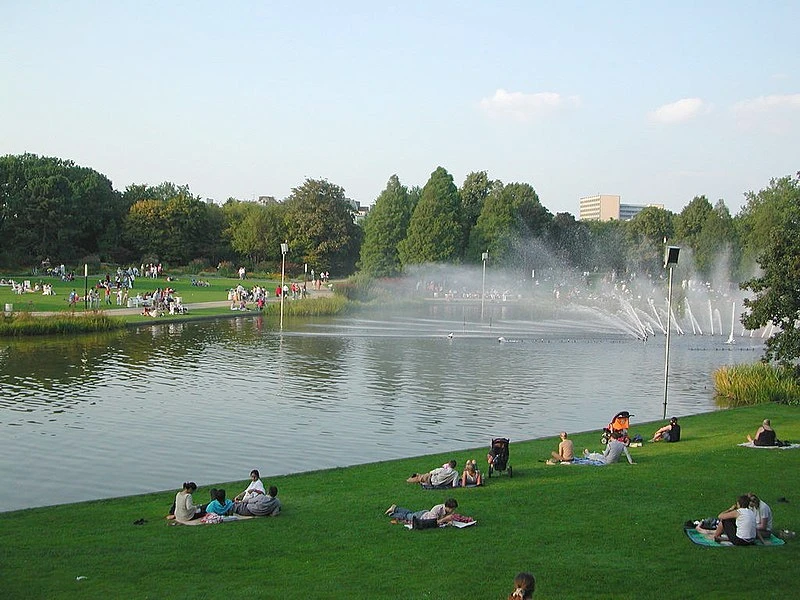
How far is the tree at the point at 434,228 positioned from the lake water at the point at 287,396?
4271cm

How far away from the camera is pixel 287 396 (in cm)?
3155

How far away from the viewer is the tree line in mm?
100438

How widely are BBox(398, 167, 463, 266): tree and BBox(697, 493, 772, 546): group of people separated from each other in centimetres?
8554

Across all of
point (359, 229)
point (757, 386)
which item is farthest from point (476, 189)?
point (757, 386)

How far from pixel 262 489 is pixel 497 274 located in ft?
296

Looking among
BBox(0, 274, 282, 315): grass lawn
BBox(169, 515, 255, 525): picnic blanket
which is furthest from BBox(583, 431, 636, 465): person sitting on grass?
BBox(0, 274, 282, 315): grass lawn

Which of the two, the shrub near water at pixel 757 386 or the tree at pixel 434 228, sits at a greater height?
the tree at pixel 434 228

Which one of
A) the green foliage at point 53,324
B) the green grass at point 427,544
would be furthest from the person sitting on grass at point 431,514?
the green foliage at point 53,324

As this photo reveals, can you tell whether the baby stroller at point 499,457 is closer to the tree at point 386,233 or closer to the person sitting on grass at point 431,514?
the person sitting on grass at point 431,514

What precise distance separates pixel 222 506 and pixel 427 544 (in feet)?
13.6

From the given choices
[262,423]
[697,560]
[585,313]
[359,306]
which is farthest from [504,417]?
[585,313]

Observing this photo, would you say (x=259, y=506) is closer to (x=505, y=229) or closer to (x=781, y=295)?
(x=781, y=295)

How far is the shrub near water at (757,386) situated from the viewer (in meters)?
32.1

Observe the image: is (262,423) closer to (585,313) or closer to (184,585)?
(184,585)
